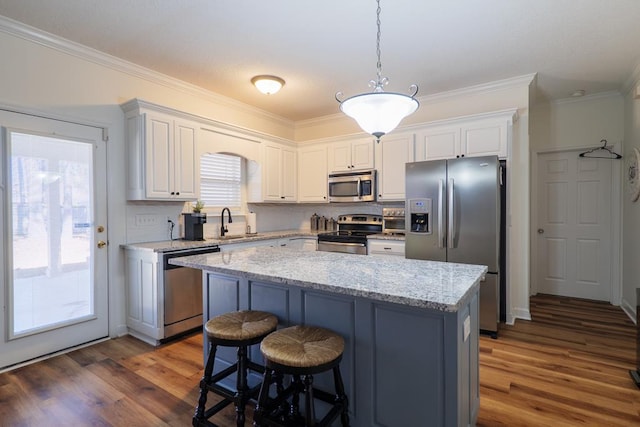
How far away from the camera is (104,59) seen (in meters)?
3.16

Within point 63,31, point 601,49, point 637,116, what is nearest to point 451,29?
point 601,49

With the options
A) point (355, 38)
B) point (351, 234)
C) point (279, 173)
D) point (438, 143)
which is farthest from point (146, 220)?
point (438, 143)

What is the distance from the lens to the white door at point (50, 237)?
103 inches

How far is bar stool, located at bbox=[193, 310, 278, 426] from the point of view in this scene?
1717 mm

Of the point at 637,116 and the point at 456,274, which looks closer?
the point at 456,274

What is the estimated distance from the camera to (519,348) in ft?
9.76

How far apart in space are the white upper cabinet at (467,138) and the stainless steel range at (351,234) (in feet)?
3.86

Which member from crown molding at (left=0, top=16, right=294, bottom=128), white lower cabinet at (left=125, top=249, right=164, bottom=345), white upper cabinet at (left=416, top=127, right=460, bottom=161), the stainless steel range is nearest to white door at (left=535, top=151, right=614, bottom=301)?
white upper cabinet at (left=416, top=127, right=460, bottom=161)

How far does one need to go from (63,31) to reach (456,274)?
358 cm

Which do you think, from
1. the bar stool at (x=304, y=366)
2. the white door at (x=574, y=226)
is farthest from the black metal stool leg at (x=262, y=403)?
the white door at (x=574, y=226)

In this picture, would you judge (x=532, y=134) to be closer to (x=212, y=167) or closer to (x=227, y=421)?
(x=212, y=167)

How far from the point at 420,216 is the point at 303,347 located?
2.43 meters

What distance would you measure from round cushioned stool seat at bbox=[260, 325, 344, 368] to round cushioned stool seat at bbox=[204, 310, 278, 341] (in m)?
0.15

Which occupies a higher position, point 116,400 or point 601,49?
point 601,49
